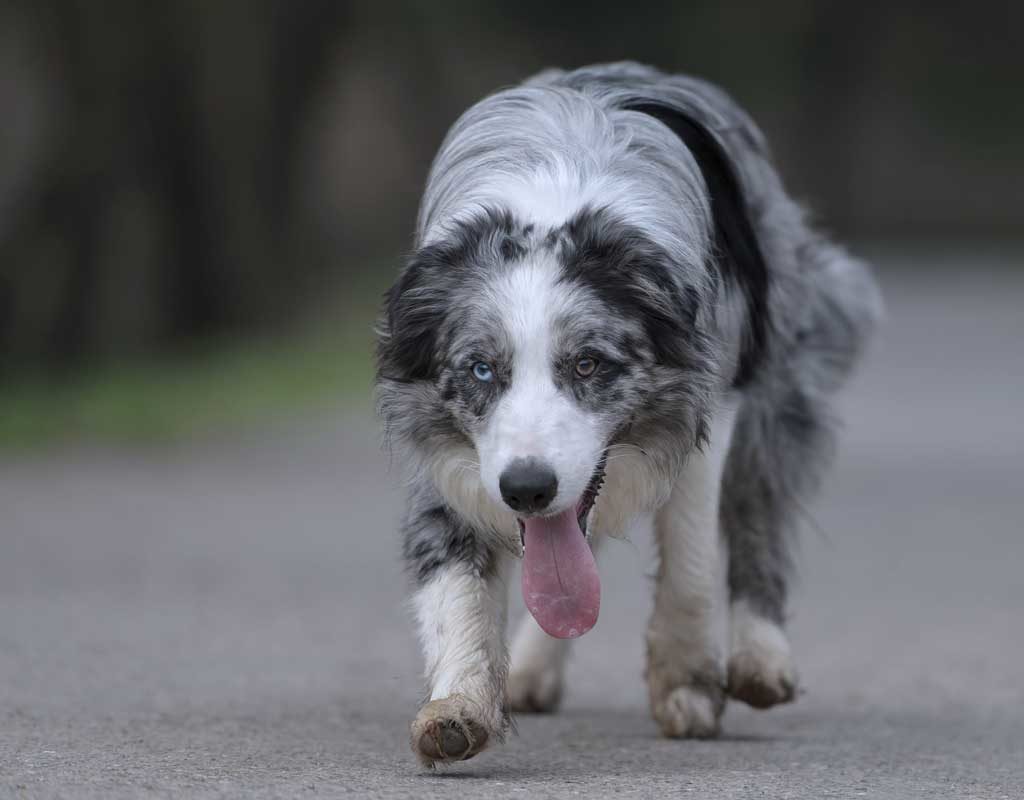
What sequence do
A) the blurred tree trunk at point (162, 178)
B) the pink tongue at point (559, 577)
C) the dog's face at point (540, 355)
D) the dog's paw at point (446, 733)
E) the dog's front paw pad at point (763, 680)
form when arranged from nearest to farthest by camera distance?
the dog's paw at point (446, 733) → the dog's face at point (540, 355) → the pink tongue at point (559, 577) → the dog's front paw pad at point (763, 680) → the blurred tree trunk at point (162, 178)

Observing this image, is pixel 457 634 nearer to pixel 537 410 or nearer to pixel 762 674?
pixel 537 410

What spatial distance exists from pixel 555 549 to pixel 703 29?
1421 inches

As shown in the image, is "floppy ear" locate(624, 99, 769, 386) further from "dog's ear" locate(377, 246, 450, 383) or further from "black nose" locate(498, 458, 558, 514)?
"black nose" locate(498, 458, 558, 514)

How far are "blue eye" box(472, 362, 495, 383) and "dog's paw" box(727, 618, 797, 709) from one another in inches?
67.5

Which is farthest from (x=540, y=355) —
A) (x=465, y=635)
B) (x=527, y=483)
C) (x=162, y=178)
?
(x=162, y=178)

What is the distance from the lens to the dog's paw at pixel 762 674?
688 centimetres

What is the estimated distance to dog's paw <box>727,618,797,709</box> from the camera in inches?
271

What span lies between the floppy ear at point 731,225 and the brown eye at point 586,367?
35.5 inches

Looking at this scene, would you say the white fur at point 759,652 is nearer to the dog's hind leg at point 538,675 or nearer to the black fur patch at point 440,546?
the dog's hind leg at point 538,675

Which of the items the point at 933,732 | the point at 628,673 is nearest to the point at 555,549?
the point at 933,732

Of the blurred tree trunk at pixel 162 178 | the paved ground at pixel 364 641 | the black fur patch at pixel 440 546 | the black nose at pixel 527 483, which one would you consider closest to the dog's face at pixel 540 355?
the black nose at pixel 527 483

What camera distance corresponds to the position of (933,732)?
677 cm

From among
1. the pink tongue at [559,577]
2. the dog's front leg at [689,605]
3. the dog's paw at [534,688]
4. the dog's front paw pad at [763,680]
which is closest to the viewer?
the pink tongue at [559,577]

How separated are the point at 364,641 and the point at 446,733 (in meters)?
3.32
